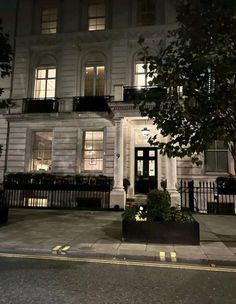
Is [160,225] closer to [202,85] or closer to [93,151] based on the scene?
[202,85]

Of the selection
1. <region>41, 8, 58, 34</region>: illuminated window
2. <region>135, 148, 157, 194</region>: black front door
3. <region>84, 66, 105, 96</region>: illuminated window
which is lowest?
<region>135, 148, 157, 194</region>: black front door

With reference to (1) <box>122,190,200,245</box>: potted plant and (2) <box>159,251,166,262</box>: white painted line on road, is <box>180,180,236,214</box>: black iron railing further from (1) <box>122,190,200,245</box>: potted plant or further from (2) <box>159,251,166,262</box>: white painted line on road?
(2) <box>159,251,166,262</box>: white painted line on road

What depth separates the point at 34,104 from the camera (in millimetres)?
17766

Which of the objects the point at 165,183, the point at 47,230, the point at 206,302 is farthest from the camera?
the point at 165,183

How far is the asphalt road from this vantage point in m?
4.04

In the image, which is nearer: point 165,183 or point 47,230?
point 47,230

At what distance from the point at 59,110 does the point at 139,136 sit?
5.11m

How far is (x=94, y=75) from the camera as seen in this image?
1781cm

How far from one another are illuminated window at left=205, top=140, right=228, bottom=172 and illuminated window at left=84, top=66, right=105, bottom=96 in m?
7.28

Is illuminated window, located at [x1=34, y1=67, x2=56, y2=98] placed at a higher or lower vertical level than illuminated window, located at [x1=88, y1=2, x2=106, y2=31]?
lower

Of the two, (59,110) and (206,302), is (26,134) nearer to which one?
(59,110)

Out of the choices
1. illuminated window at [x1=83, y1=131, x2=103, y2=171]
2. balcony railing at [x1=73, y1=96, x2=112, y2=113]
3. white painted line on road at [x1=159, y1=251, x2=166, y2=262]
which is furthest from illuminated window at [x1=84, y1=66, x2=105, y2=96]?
white painted line on road at [x1=159, y1=251, x2=166, y2=262]

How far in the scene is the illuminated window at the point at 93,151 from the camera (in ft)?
55.5

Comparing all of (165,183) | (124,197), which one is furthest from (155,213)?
(165,183)
